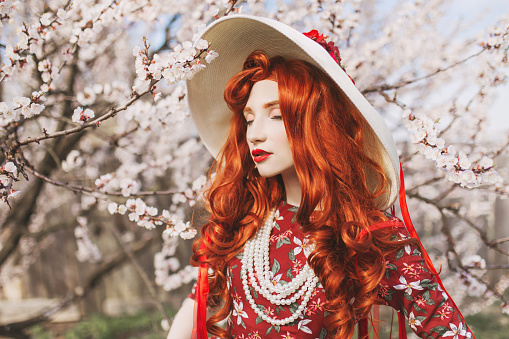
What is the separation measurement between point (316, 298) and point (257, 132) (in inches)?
21.2

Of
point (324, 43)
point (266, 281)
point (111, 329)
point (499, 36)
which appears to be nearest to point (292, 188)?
point (266, 281)

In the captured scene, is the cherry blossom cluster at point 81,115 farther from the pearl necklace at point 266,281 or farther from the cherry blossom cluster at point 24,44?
the pearl necklace at point 266,281

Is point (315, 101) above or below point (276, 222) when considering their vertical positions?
above

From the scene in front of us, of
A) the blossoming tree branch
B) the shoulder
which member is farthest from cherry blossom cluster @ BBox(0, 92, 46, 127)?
the shoulder

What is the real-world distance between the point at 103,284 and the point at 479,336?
514 centimetres

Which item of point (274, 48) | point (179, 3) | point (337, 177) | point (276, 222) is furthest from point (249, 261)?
point (179, 3)

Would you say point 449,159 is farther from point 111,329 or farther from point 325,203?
point 111,329

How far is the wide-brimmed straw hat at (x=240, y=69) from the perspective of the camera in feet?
3.43

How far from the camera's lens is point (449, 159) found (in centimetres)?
122

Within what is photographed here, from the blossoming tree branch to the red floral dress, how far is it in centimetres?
33

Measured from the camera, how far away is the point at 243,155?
142 centimetres

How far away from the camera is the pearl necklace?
1.12 meters

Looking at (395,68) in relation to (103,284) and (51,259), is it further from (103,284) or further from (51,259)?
(51,259)

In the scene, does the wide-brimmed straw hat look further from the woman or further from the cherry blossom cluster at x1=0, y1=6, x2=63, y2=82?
the cherry blossom cluster at x1=0, y1=6, x2=63, y2=82
